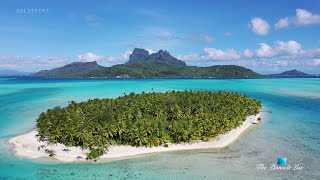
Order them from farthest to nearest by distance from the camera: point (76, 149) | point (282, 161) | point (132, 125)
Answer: point (132, 125), point (76, 149), point (282, 161)

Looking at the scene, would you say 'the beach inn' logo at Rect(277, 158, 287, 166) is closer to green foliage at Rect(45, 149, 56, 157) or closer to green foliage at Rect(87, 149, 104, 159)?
green foliage at Rect(87, 149, 104, 159)

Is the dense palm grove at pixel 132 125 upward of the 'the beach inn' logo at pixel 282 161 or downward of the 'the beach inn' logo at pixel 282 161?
upward

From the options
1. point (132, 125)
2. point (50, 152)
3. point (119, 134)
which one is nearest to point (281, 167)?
point (132, 125)

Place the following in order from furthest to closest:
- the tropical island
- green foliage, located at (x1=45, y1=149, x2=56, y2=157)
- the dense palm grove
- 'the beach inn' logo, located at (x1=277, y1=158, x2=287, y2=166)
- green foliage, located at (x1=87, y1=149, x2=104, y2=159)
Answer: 1. the dense palm grove
2. the tropical island
3. green foliage, located at (x1=45, y1=149, x2=56, y2=157)
4. green foliage, located at (x1=87, y1=149, x2=104, y2=159)
5. 'the beach inn' logo, located at (x1=277, y1=158, x2=287, y2=166)

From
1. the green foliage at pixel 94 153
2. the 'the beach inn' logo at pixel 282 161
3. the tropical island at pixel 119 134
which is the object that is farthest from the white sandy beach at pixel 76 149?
the 'the beach inn' logo at pixel 282 161

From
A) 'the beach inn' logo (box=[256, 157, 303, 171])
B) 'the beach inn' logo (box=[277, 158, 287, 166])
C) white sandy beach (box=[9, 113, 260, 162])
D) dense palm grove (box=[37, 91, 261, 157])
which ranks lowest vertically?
'the beach inn' logo (box=[256, 157, 303, 171])

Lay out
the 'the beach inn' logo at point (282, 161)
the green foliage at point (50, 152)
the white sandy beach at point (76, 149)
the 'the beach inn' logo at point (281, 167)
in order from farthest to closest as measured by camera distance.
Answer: the white sandy beach at point (76, 149), the green foliage at point (50, 152), the 'the beach inn' logo at point (282, 161), the 'the beach inn' logo at point (281, 167)

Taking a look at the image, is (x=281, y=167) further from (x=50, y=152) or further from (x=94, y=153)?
(x=50, y=152)

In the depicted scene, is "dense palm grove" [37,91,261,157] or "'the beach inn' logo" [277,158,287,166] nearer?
"'the beach inn' logo" [277,158,287,166]

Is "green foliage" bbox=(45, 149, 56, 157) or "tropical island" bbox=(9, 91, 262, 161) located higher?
"tropical island" bbox=(9, 91, 262, 161)

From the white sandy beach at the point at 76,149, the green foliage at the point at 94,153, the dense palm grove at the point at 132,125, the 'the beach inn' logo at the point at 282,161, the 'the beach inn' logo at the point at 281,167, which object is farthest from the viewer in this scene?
the dense palm grove at the point at 132,125

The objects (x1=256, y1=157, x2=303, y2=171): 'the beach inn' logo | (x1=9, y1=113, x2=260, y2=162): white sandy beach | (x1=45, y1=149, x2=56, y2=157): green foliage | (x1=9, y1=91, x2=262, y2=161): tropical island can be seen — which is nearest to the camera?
(x1=256, y1=157, x2=303, y2=171): 'the beach inn' logo

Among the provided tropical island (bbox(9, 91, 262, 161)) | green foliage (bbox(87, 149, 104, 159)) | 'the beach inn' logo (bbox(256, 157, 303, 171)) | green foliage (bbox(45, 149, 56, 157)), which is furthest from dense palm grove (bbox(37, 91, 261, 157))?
'the beach inn' logo (bbox(256, 157, 303, 171))

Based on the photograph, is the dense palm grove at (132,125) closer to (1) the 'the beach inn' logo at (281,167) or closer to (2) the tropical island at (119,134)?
(2) the tropical island at (119,134)
